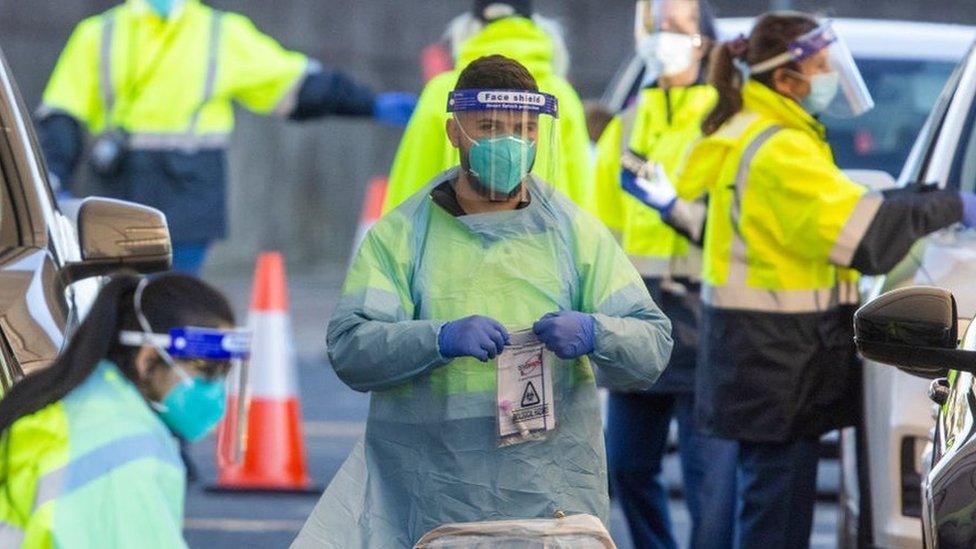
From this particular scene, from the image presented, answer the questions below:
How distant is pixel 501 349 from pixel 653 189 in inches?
111

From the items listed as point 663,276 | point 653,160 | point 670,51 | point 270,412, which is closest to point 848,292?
point 663,276

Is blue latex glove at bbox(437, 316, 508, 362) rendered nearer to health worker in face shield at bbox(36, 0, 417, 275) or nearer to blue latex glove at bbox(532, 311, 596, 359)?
blue latex glove at bbox(532, 311, 596, 359)

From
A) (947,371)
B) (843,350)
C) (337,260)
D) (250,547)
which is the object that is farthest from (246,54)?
(337,260)

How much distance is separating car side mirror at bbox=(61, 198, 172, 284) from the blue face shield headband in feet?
4.38

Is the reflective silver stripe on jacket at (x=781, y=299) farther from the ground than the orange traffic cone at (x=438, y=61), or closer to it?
farther from the ground

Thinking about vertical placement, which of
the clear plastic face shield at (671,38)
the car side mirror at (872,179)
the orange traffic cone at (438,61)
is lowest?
the orange traffic cone at (438,61)

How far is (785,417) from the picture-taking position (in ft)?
24.0

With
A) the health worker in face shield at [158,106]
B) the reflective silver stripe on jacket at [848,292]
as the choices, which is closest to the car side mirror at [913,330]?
the reflective silver stripe on jacket at [848,292]

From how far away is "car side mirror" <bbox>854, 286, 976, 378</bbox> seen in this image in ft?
17.1

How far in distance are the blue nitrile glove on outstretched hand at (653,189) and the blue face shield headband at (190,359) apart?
3.19 metres

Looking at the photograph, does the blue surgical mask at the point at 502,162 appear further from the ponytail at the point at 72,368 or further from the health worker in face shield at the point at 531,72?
the health worker in face shield at the point at 531,72

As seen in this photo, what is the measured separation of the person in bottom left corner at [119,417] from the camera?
4.50 metres

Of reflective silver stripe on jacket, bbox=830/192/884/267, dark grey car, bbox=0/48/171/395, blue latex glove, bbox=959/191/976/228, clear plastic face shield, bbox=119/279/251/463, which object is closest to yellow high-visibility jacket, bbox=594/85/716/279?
reflective silver stripe on jacket, bbox=830/192/884/267

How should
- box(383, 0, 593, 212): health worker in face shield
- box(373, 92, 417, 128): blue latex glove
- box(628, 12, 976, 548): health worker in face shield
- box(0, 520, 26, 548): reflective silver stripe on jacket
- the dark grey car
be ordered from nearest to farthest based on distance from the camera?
box(0, 520, 26, 548): reflective silver stripe on jacket, the dark grey car, box(628, 12, 976, 548): health worker in face shield, box(383, 0, 593, 212): health worker in face shield, box(373, 92, 417, 128): blue latex glove
